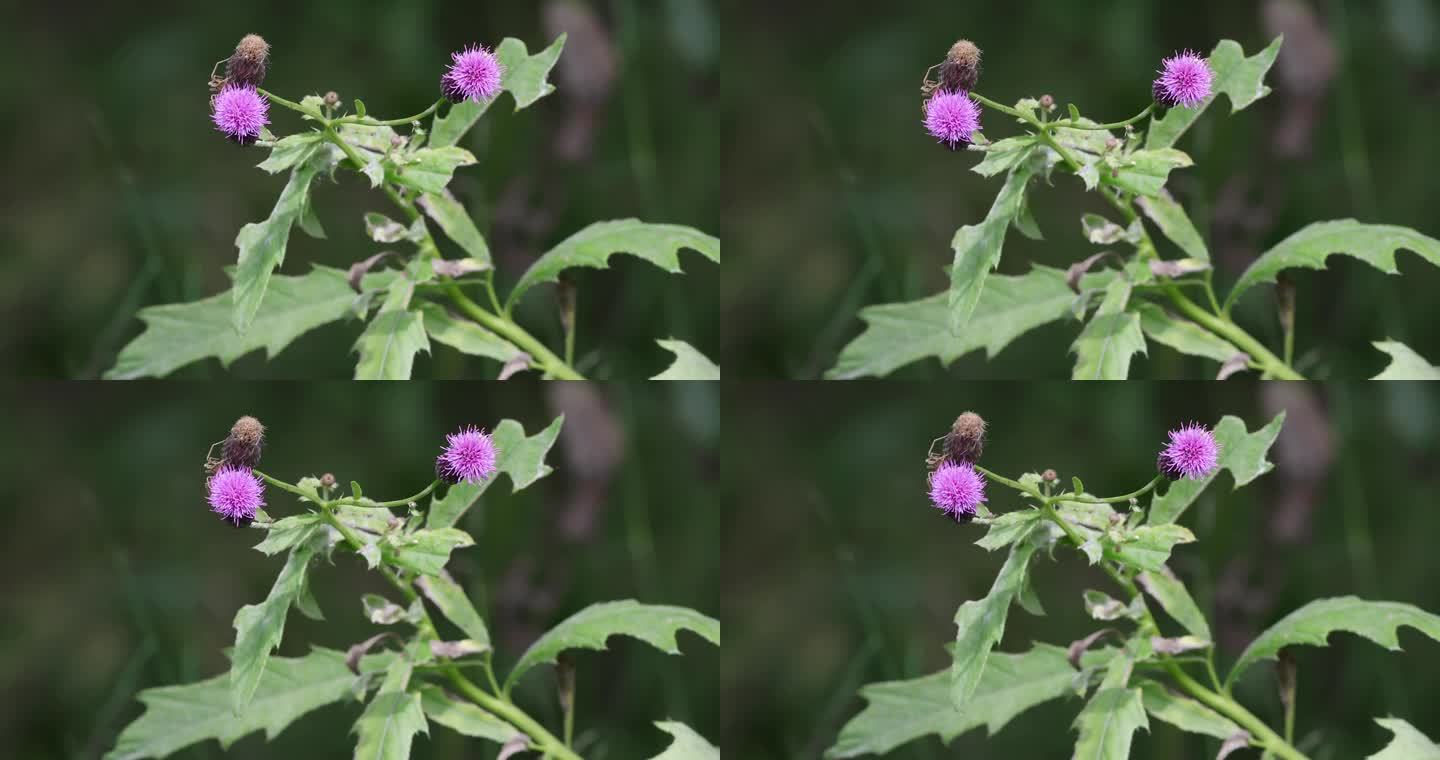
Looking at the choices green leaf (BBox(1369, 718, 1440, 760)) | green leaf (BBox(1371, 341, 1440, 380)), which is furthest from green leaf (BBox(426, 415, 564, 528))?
green leaf (BBox(1369, 718, 1440, 760))

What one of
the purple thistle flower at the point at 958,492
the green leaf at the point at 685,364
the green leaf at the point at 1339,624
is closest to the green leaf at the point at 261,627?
the green leaf at the point at 685,364

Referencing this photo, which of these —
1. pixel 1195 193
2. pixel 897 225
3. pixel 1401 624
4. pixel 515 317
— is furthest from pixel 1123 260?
pixel 515 317

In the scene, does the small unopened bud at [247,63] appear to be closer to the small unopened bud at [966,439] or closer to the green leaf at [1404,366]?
the small unopened bud at [966,439]

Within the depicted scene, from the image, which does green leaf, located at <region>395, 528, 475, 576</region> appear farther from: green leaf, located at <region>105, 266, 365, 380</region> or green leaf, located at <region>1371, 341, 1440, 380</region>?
green leaf, located at <region>1371, 341, 1440, 380</region>

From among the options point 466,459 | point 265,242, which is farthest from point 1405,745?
point 265,242

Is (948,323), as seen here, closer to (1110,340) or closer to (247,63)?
(1110,340)

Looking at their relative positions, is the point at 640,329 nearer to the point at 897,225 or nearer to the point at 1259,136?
the point at 897,225
